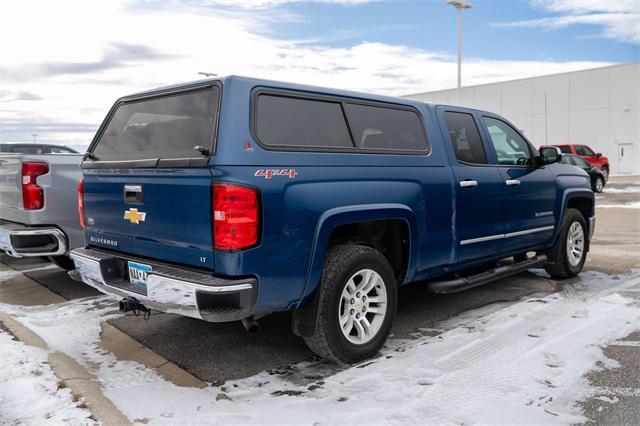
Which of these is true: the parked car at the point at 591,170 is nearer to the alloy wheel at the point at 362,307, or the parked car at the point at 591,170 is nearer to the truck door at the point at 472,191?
the truck door at the point at 472,191

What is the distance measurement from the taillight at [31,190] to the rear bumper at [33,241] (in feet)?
0.75

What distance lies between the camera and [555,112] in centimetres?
3831

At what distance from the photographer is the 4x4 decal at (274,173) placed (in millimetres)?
3243

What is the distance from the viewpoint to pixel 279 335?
452cm

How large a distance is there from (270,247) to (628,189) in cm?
2255

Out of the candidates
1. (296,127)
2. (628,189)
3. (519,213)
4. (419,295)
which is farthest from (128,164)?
(628,189)

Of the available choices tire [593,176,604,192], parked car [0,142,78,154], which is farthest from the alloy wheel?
tire [593,176,604,192]

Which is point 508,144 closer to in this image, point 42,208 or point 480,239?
point 480,239

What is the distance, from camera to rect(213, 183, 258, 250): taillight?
10.3 feet

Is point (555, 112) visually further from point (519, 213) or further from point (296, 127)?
point (296, 127)

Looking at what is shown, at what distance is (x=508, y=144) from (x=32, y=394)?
15.3 ft

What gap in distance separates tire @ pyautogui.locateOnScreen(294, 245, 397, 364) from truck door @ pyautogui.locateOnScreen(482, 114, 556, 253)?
1.88 metres

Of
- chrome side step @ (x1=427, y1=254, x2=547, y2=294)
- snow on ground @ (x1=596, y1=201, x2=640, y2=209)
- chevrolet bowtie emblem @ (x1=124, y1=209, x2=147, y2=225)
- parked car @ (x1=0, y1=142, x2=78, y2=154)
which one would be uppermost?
parked car @ (x1=0, y1=142, x2=78, y2=154)

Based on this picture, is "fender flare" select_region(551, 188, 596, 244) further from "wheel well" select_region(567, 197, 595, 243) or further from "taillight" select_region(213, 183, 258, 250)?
"taillight" select_region(213, 183, 258, 250)
